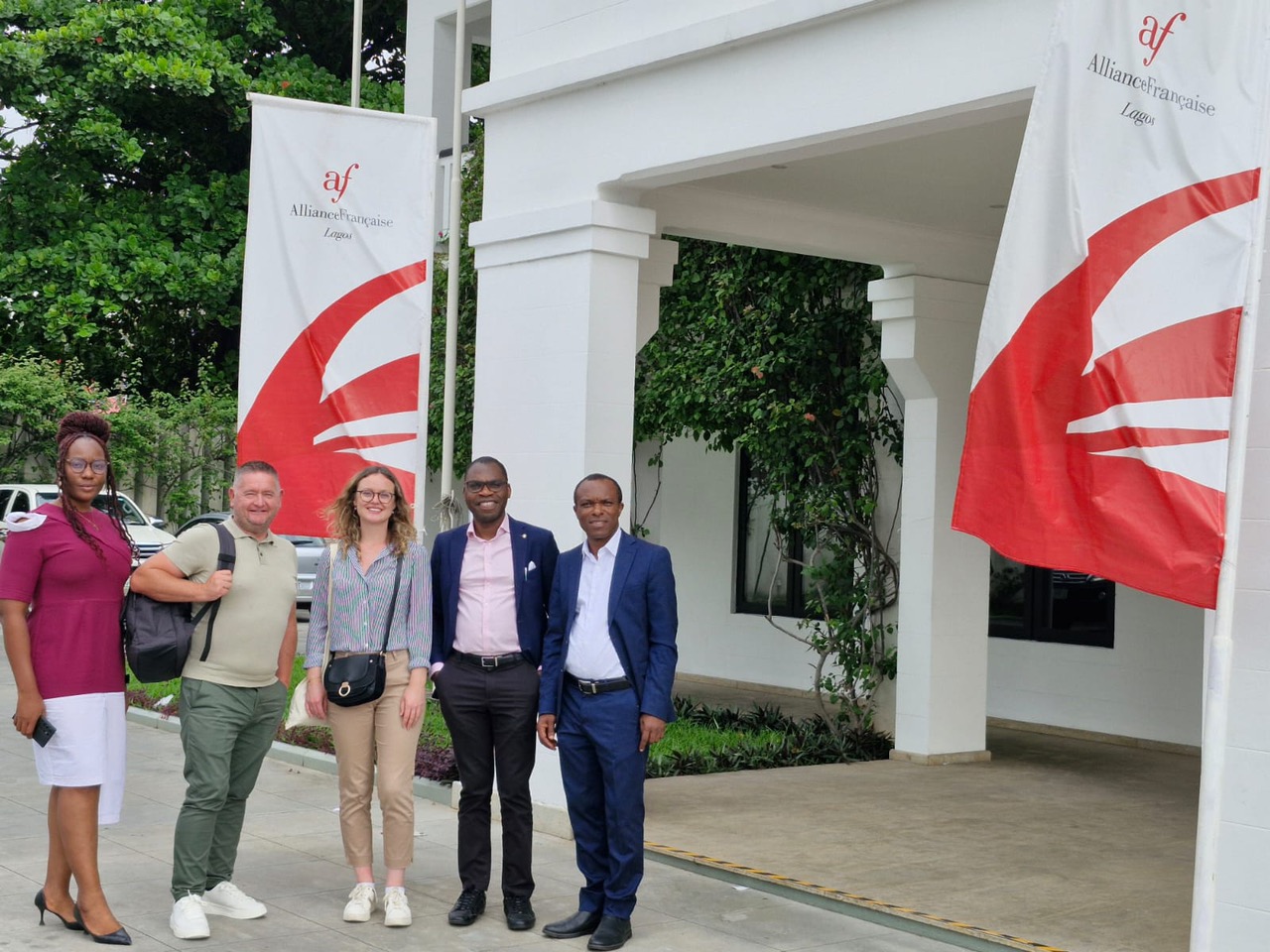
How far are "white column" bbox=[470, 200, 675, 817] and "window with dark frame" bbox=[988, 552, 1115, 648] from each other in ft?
16.2

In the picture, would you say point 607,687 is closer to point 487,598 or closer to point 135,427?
point 487,598

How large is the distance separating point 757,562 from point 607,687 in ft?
30.4

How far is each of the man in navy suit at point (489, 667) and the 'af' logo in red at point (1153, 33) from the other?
2971mm

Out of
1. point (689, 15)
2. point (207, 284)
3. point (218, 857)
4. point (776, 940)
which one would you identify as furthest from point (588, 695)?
point (207, 284)

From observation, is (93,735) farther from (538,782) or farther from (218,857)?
(538,782)

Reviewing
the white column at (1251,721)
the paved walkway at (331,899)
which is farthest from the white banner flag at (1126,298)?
the paved walkway at (331,899)

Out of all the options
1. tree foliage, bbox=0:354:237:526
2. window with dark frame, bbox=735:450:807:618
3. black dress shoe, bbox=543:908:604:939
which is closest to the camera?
black dress shoe, bbox=543:908:604:939

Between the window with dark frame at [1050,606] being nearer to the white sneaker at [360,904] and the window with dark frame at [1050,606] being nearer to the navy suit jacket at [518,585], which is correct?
the navy suit jacket at [518,585]

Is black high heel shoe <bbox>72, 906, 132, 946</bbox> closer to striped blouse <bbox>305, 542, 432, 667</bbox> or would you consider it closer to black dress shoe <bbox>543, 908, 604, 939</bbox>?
striped blouse <bbox>305, 542, 432, 667</bbox>

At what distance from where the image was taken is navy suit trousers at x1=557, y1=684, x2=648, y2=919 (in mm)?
6004

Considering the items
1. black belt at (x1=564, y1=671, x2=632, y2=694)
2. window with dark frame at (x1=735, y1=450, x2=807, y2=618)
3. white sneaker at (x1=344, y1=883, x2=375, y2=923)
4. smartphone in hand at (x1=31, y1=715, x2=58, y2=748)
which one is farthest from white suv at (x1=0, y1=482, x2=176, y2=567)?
black belt at (x1=564, y1=671, x2=632, y2=694)

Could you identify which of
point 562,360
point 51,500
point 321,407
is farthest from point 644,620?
point 51,500

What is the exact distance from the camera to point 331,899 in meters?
6.66

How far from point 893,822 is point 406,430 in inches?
139
